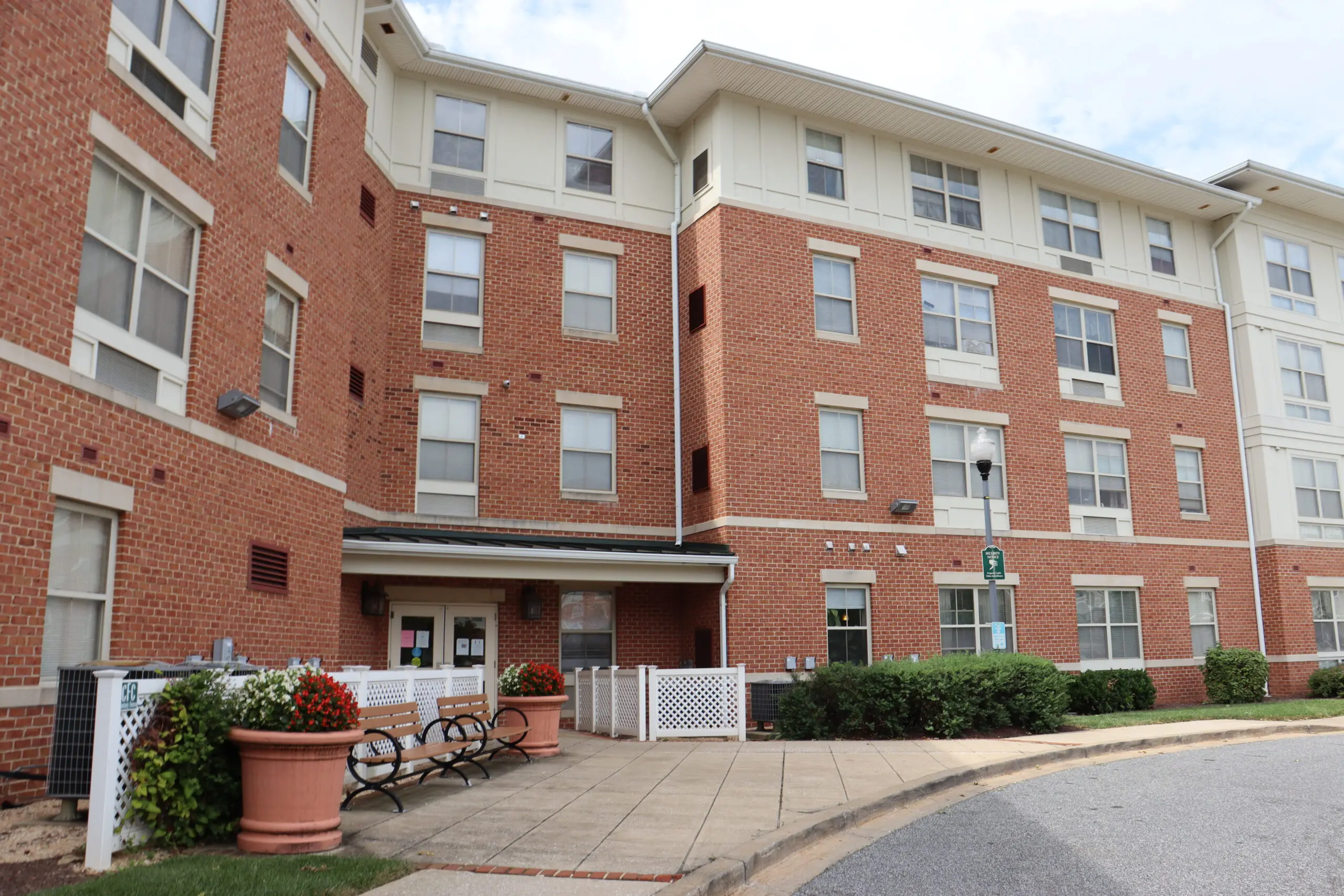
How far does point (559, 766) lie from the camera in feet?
40.5

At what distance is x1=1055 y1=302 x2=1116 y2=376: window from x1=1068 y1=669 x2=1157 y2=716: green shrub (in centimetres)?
689

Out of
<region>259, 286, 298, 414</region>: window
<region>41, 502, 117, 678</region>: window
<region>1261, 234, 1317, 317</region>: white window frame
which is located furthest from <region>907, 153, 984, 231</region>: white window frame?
<region>41, 502, 117, 678</region>: window

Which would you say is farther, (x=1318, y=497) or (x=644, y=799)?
(x=1318, y=497)

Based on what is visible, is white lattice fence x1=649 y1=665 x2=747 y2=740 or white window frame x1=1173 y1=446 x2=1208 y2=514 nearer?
white lattice fence x1=649 y1=665 x2=747 y2=740

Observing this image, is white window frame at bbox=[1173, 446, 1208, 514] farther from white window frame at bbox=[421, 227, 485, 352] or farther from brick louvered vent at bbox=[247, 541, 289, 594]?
brick louvered vent at bbox=[247, 541, 289, 594]

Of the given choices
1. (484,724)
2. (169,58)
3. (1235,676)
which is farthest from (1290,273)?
(169,58)

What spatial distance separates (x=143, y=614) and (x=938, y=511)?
15516 millimetres

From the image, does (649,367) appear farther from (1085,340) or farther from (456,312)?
(1085,340)

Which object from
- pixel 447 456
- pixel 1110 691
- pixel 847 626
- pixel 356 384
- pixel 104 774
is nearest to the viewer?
pixel 104 774

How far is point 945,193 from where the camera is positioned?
921 inches

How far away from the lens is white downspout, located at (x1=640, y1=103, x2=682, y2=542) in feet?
69.5

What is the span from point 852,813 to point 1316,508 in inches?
892

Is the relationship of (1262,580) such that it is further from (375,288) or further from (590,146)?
(375,288)

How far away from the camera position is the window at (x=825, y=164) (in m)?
21.9
